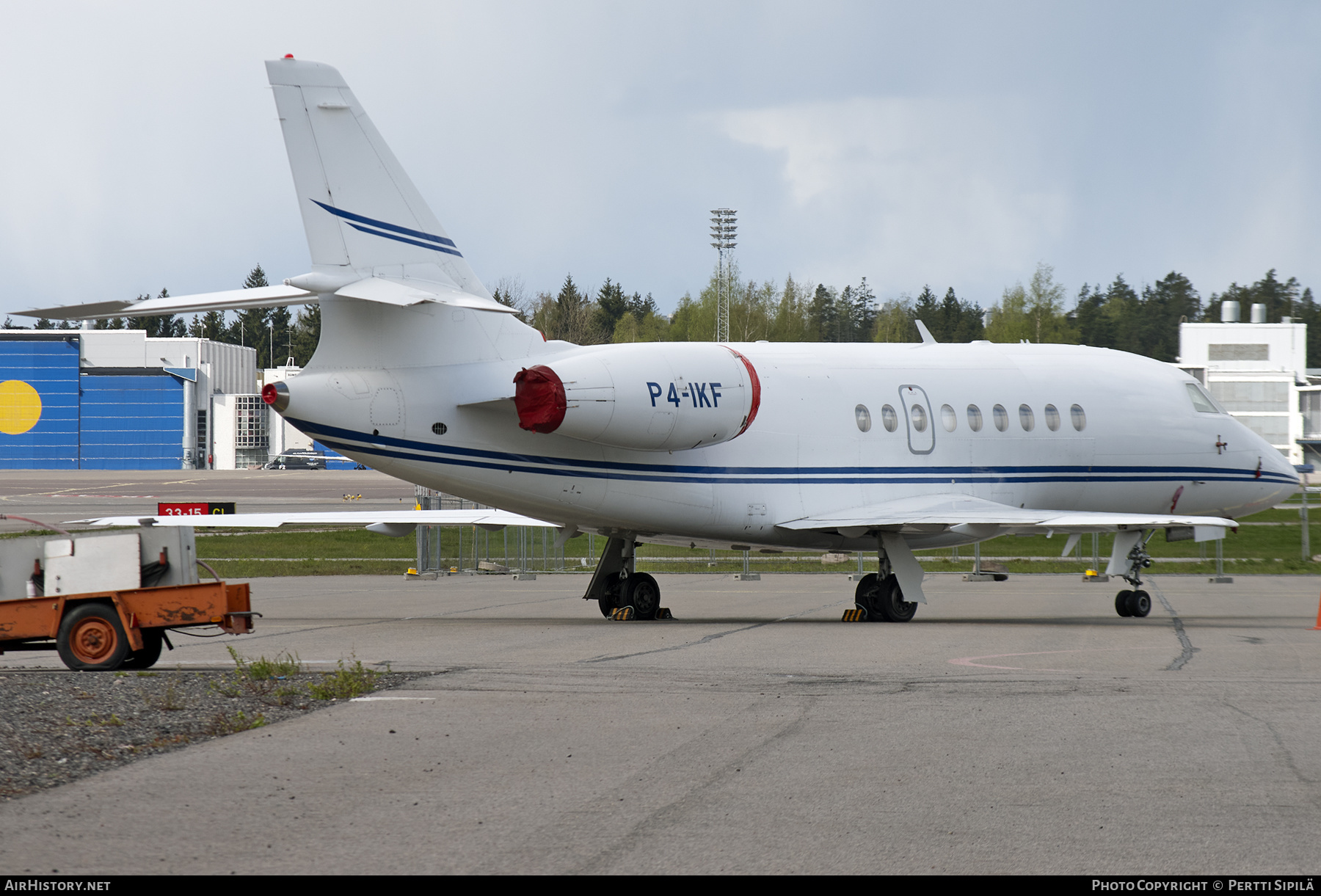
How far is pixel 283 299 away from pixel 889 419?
8.87 m

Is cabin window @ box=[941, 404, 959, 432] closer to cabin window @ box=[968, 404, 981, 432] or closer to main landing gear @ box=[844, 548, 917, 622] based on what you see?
cabin window @ box=[968, 404, 981, 432]

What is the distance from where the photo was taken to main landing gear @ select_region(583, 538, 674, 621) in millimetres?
20062

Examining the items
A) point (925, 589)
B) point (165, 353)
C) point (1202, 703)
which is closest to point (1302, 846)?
point (1202, 703)

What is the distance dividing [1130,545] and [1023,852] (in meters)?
14.9

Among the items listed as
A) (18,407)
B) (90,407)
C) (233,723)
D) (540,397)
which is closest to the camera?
(233,723)

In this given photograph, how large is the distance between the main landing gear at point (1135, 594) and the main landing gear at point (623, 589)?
659cm

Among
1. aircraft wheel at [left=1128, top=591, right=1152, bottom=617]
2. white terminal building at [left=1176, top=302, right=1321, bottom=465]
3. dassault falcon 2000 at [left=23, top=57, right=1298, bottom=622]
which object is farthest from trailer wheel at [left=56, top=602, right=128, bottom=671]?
white terminal building at [left=1176, top=302, right=1321, bottom=465]

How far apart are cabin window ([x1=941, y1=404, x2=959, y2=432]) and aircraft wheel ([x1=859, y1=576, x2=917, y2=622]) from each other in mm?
2663

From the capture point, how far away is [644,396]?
17.6 metres

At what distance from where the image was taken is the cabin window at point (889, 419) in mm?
20359

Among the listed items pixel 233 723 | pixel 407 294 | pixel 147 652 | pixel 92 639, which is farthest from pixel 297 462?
pixel 233 723

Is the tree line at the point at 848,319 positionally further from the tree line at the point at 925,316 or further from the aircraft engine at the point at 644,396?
the aircraft engine at the point at 644,396

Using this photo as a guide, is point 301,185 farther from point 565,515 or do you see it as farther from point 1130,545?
point 1130,545

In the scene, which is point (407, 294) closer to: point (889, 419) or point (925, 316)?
point (889, 419)
